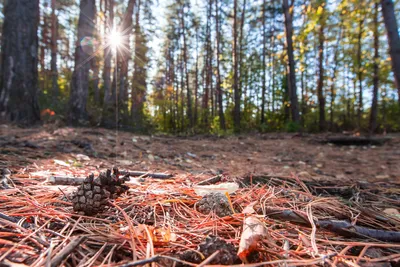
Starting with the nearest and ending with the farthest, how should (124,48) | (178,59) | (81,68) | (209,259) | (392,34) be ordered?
(209,259) → (392,34) → (81,68) → (124,48) → (178,59)

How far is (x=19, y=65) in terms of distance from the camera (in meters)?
4.32

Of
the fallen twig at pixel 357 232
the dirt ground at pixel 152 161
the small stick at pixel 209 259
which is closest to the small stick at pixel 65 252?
the small stick at pixel 209 259

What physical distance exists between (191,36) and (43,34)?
872cm

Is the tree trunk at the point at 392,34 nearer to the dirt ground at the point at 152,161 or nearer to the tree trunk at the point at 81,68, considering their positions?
the dirt ground at the point at 152,161

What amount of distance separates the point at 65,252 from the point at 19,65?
4.91 metres

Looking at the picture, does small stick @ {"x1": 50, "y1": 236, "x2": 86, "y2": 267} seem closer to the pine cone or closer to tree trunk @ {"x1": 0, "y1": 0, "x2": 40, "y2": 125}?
the pine cone

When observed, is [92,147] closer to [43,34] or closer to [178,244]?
[178,244]

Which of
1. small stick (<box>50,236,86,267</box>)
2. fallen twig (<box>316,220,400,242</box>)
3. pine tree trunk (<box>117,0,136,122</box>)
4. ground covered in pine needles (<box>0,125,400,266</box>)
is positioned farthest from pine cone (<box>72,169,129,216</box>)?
pine tree trunk (<box>117,0,136,122</box>)

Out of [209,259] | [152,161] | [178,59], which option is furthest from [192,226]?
[178,59]

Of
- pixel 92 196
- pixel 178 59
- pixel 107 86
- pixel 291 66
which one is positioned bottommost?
pixel 92 196

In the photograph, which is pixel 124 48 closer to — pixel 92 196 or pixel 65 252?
pixel 92 196

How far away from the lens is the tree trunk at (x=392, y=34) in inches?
122

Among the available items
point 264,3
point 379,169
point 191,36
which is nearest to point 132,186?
point 379,169

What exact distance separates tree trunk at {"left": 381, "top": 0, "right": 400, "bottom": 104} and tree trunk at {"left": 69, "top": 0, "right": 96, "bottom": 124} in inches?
219
